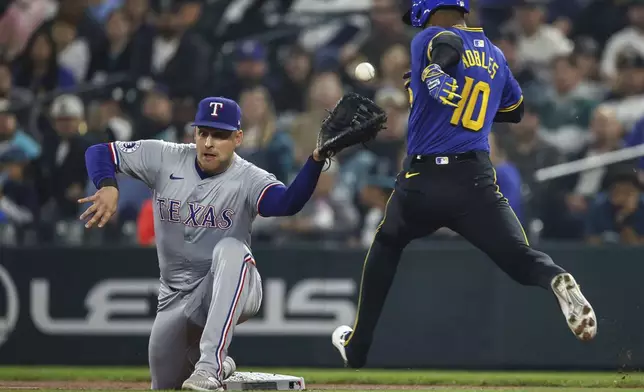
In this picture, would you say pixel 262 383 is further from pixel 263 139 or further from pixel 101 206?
pixel 263 139

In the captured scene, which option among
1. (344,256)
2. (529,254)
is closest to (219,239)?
(529,254)

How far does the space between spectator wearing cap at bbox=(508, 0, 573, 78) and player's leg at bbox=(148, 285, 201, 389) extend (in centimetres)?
661

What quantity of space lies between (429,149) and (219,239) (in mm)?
1355

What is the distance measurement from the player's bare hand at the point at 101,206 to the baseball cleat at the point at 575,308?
240 centimetres

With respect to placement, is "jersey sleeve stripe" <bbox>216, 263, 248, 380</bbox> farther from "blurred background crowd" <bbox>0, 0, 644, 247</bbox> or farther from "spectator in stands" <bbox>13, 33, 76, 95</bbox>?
"spectator in stands" <bbox>13, 33, 76, 95</bbox>

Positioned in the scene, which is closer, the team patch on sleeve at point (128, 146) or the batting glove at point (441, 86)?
the batting glove at point (441, 86)

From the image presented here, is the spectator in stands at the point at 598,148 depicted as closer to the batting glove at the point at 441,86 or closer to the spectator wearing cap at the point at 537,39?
the spectator wearing cap at the point at 537,39

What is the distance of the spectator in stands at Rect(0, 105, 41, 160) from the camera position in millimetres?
11240

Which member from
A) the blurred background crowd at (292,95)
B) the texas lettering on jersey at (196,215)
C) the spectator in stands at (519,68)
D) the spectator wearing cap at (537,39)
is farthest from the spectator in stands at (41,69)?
the texas lettering on jersey at (196,215)

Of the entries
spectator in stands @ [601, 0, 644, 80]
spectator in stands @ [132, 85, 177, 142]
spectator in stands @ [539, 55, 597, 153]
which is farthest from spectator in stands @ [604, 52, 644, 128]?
spectator in stands @ [132, 85, 177, 142]

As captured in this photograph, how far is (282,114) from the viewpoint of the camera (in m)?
12.4

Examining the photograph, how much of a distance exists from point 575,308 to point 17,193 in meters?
6.48

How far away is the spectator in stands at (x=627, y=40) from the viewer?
12.1 m

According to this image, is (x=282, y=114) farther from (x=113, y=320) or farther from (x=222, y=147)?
(x=222, y=147)
